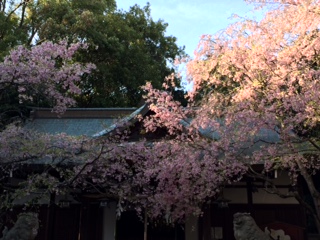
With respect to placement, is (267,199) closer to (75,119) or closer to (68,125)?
(68,125)

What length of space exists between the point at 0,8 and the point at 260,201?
864 inches

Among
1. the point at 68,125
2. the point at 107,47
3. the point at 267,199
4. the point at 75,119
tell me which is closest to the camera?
the point at 267,199

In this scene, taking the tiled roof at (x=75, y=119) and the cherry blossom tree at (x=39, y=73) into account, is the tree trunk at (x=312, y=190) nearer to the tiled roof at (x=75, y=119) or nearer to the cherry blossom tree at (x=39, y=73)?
the cherry blossom tree at (x=39, y=73)

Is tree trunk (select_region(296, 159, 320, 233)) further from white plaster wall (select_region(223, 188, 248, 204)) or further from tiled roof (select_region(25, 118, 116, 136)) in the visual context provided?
tiled roof (select_region(25, 118, 116, 136))

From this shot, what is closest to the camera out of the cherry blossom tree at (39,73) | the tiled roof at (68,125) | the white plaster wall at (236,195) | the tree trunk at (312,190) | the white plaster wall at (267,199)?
the cherry blossom tree at (39,73)

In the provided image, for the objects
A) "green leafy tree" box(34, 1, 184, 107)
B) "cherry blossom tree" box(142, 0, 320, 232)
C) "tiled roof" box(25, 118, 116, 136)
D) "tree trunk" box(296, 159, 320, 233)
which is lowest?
"tree trunk" box(296, 159, 320, 233)

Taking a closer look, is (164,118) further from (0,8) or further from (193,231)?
(0,8)

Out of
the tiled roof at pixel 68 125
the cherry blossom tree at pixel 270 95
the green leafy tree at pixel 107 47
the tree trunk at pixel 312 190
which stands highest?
the green leafy tree at pixel 107 47

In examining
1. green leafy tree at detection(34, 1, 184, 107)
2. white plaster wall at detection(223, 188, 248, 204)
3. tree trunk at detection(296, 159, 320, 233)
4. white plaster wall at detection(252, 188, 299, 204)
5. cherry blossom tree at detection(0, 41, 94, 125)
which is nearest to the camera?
cherry blossom tree at detection(0, 41, 94, 125)

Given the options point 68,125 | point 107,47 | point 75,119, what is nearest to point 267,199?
point 68,125

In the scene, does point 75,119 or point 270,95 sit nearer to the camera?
point 270,95

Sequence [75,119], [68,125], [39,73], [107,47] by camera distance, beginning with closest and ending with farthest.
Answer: [39,73], [68,125], [75,119], [107,47]

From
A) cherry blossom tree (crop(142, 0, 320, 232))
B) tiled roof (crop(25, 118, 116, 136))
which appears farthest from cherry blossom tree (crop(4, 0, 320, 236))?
tiled roof (crop(25, 118, 116, 136))

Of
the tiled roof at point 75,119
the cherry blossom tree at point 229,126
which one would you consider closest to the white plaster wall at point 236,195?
the cherry blossom tree at point 229,126
